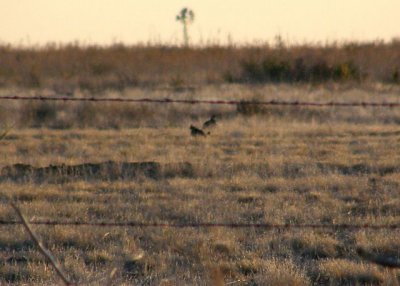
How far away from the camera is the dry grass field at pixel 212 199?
6000 millimetres

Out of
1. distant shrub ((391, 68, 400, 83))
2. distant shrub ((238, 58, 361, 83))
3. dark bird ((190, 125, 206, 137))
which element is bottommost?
dark bird ((190, 125, 206, 137))

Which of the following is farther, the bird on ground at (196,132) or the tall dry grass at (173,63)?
the tall dry grass at (173,63)

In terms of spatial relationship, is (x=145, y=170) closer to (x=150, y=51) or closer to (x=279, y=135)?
(x=279, y=135)

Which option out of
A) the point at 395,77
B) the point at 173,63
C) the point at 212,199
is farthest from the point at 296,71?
the point at 212,199

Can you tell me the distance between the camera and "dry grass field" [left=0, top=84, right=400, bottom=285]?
6000mm

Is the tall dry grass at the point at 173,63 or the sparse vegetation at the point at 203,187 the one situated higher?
the tall dry grass at the point at 173,63

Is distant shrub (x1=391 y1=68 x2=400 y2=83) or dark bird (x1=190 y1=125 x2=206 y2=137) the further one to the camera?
distant shrub (x1=391 y1=68 x2=400 y2=83)

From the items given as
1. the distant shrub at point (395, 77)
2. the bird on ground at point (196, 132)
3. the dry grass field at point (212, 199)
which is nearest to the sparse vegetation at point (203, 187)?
the dry grass field at point (212, 199)

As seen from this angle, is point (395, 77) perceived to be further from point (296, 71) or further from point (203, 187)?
point (203, 187)

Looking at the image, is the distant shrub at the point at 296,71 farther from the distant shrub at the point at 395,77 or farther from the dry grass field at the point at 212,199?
the dry grass field at the point at 212,199

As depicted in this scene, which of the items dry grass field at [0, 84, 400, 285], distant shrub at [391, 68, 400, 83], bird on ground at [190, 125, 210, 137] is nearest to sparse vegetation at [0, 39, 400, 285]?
dry grass field at [0, 84, 400, 285]

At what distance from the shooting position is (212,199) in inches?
332

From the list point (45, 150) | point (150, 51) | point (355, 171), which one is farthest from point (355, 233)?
point (150, 51)

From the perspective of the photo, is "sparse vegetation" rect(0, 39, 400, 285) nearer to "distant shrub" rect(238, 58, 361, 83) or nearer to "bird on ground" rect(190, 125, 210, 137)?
"bird on ground" rect(190, 125, 210, 137)
